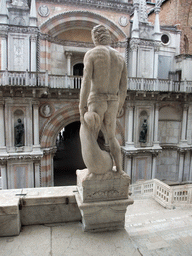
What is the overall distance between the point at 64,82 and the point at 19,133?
3.49 m

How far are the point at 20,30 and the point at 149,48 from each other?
7299mm

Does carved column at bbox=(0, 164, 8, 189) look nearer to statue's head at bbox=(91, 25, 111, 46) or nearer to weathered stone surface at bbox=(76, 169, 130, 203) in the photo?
weathered stone surface at bbox=(76, 169, 130, 203)

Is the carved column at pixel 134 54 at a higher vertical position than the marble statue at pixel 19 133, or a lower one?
higher

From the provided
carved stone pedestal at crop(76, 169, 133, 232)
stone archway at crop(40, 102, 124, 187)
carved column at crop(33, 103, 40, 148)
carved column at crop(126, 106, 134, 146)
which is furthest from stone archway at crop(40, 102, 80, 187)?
carved stone pedestal at crop(76, 169, 133, 232)

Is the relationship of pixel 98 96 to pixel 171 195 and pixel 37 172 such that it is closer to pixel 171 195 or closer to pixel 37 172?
pixel 171 195

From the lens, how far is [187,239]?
3621mm

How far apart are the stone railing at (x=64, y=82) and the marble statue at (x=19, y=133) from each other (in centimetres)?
199

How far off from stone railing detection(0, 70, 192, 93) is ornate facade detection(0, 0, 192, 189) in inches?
1.8

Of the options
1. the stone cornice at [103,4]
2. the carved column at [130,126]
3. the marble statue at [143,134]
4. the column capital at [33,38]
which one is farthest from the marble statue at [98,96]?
the stone cornice at [103,4]

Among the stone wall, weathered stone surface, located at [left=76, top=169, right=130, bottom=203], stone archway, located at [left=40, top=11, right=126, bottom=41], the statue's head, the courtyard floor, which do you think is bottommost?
the courtyard floor

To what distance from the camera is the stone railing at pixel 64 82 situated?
32.1ft

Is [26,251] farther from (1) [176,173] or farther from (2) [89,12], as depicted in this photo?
(1) [176,173]

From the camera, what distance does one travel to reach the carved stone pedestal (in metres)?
3.40

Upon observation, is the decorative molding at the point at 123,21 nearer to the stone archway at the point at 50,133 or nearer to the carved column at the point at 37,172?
the stone archway at the point at 50,133
